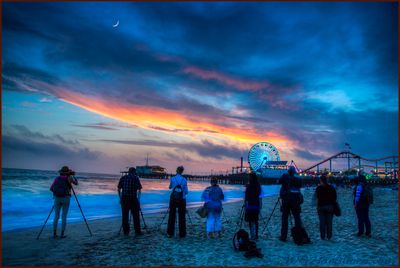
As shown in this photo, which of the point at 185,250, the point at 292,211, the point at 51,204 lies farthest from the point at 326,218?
the point at 51,204

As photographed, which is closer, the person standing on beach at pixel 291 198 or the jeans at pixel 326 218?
the person standing on beach at pixel 291 198

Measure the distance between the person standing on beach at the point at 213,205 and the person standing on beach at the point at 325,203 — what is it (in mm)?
3078

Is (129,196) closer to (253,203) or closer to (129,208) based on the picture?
(129,208)

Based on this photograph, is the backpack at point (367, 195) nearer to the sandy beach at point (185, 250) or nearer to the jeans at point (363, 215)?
the jeans at point (363, 215)

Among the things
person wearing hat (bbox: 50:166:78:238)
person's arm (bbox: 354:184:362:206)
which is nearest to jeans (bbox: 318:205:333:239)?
person's arm (bbox: 354:184:362:206)

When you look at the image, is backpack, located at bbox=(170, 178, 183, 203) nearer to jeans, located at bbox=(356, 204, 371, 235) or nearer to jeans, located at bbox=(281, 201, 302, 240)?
jeans, located at bbox=(281, 201, 302, 240)

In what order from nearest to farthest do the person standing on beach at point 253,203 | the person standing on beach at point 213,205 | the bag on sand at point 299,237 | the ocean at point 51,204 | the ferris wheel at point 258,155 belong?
1. the bag on sand at point 299,237
2. the person standing on beach at point 253,203
3. the person standing on beach at point 213,205
4. the ocean at point 51,204
5. the ferris wheel at point 258,155

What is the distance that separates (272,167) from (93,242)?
358 ft

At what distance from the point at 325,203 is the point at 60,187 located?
8.27 metres

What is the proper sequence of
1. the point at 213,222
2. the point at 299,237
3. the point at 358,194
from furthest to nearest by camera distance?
the point at 358,194 → the point at 213,222 → the point at 299,237

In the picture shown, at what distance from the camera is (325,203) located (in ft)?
31.3

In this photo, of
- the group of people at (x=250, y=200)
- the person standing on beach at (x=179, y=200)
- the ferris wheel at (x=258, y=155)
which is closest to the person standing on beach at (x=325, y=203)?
the group of people at (x=250, y=200)

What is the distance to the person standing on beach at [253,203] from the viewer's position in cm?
927

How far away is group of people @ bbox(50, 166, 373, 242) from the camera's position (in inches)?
368
